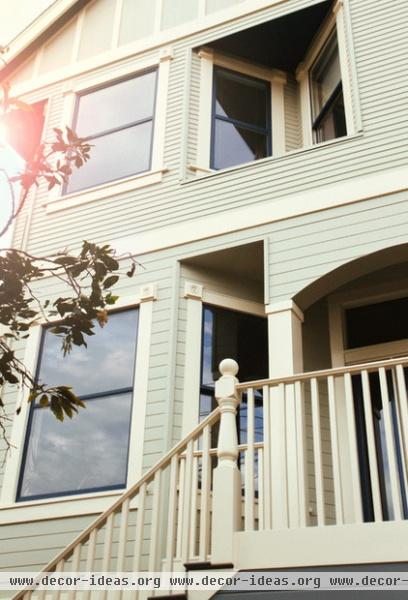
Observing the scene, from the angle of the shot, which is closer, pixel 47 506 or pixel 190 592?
pixel 190 592

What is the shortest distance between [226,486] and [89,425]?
289 centimetres

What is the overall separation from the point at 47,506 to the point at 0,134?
3.93 meters

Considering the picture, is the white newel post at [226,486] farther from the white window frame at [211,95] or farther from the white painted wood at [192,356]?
the white window frame at [211,95]

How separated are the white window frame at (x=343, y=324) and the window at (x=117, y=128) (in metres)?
2.79

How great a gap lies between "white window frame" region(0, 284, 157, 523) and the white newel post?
1.96 m

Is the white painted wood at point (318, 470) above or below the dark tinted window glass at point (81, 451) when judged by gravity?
below

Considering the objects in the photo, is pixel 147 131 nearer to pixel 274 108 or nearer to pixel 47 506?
pixel 274 108

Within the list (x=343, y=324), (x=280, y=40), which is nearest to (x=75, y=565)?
(x=343, y=324)

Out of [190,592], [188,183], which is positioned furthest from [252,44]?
[190,592]

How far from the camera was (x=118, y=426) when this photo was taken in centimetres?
696

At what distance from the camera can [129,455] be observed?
6.64 metres

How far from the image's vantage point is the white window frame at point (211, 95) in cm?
839

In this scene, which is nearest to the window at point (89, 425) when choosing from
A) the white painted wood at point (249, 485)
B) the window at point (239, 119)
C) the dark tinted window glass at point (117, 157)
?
the dark tinted window glass at point (117, 157)

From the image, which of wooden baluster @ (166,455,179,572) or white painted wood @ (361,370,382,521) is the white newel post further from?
white painted wood @ (361,370,382,521)
